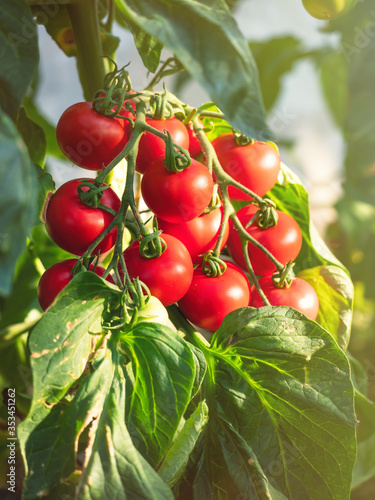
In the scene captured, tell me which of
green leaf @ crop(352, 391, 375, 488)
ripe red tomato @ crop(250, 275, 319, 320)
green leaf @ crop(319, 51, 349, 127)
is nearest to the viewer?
ripe red tomato @ crop(250, 275, 319, 320)

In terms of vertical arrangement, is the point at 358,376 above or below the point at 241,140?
below

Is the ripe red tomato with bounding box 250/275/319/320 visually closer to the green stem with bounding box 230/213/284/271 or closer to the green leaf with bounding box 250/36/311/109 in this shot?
the green stem with bounding box 230/213/284/271

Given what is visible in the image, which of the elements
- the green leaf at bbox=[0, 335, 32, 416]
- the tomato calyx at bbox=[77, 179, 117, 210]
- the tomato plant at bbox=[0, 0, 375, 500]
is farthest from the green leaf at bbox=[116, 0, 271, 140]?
the green leaf at bbox=[0, 335, 32, 416]

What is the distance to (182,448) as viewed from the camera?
29cm

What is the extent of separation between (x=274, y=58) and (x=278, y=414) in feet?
1.35

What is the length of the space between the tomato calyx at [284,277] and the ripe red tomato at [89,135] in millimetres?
147

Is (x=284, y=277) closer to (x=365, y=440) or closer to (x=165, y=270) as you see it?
(x=165, y=270)

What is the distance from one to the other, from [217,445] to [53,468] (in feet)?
0.39

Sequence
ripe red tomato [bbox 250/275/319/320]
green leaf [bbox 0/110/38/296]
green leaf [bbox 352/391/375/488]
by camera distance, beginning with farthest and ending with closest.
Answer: green leaf [bbox 352/391/375/488] → ripe red tomato [bbox 250/275/319/320] → green leaf [bbox 0/110/38/296]

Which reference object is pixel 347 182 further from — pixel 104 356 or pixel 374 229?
pixel 104 356

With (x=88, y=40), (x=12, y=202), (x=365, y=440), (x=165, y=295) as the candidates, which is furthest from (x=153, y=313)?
(x=365, y=440)

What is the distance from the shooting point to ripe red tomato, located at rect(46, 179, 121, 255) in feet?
1.05

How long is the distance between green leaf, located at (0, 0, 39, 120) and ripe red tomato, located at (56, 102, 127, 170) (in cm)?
8

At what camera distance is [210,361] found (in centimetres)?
36
